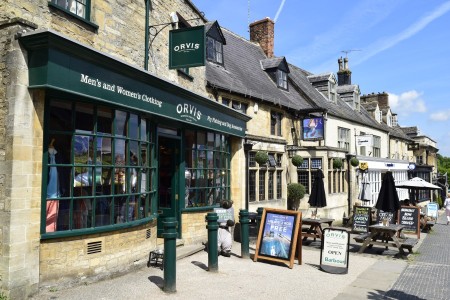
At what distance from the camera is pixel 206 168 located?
11383 millimetres

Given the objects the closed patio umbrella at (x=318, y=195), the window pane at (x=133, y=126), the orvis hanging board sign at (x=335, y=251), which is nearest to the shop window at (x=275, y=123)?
the closed patio umbrella at (x=318, y=195)

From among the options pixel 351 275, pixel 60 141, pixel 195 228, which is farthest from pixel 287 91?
pixel 60 141

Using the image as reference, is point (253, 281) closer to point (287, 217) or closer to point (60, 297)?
point (287, 217)

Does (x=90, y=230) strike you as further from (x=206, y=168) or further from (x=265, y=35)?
(x=265, y=35)

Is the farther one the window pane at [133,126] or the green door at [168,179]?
the green door at [168,179]

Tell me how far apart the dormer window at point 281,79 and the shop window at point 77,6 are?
15742mm

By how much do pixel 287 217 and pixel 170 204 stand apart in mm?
3378

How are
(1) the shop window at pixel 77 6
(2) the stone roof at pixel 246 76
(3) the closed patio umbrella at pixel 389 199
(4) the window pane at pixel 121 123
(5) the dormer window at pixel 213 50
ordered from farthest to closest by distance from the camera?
(5) the dormer window at pixel 213 50 < (2) the stone roof at pixel 246 76 < (3) the closed patio umbrella at pixel 389 199 < (4) the window pane at pixel 121 123 < (1) the shop window at pixel 77 6

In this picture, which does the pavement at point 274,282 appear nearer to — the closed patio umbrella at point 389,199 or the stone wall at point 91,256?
the stone wall at point 91,256

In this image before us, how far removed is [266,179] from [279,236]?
7889 millimetres

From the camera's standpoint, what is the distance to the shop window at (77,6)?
23.3ft

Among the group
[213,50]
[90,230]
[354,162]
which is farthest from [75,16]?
[354,162]

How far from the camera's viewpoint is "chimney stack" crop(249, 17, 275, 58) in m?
24.9

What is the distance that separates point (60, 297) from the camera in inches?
230
